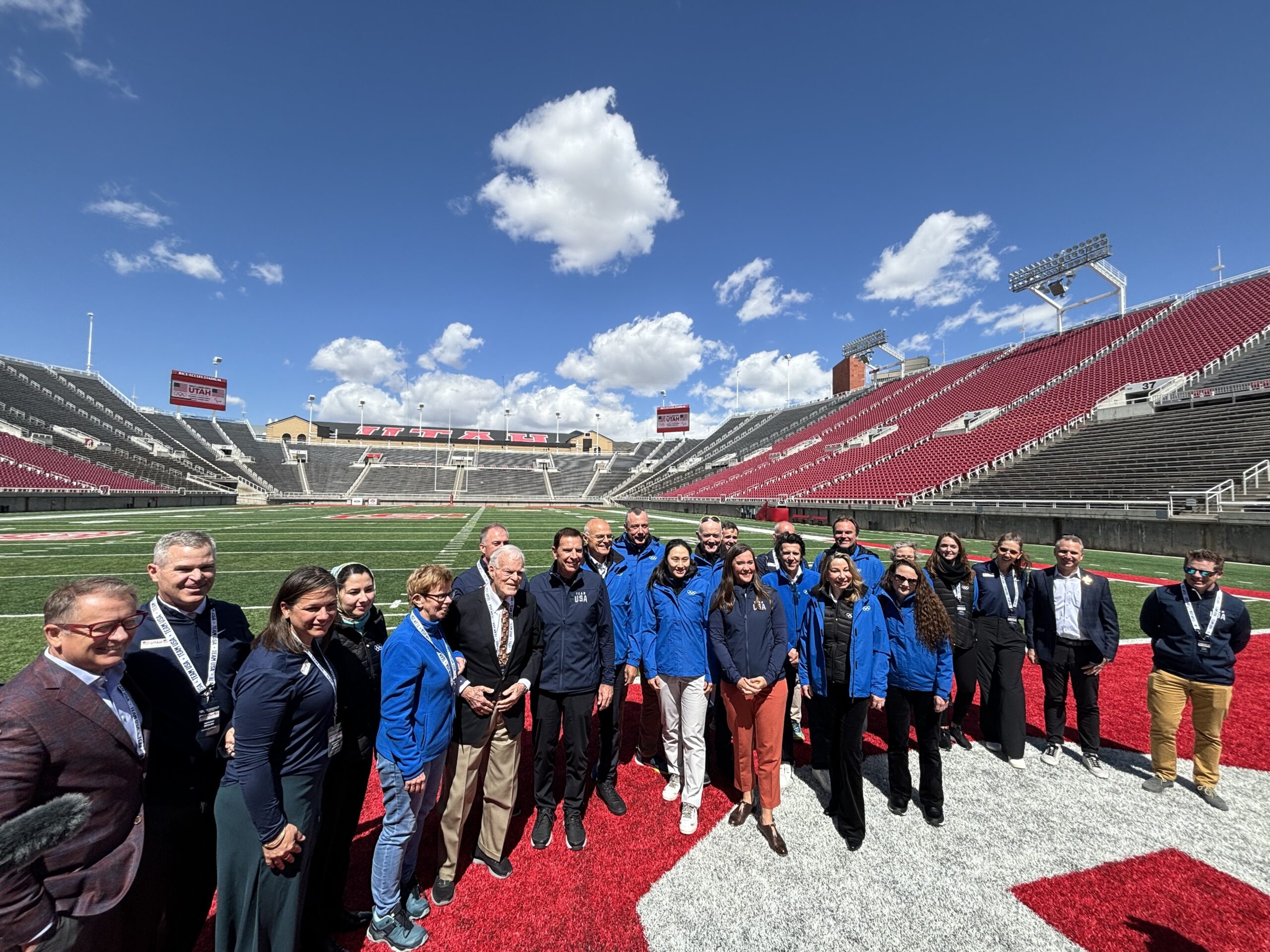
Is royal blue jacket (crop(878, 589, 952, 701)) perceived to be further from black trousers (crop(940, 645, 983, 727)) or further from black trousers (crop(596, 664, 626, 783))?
black trousers (crop(596, 664, 626, 783))

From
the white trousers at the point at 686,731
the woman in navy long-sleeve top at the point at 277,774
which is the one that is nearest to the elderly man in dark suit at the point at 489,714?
the woman in navy long-sleeve top at the point at 277,774

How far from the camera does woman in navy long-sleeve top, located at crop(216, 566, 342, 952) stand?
82.7 inches

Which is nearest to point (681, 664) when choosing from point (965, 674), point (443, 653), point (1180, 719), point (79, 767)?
point (443, 653)

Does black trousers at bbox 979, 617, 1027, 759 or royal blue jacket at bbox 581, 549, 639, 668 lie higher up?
royal blue jacket at bbox 581, 549, 639, 668

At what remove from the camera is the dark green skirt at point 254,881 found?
2133 millimetres

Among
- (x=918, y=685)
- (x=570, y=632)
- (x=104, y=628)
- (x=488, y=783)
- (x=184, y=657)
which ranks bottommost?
(x=488, y=783)

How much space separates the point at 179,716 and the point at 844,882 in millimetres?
3652

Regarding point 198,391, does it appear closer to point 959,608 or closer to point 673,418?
point 673,418

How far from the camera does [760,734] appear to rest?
381 cm

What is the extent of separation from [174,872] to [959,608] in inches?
214

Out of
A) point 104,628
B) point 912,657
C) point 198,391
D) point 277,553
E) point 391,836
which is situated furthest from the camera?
point 198,391

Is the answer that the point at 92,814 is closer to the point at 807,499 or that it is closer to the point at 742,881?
the point at 742,881

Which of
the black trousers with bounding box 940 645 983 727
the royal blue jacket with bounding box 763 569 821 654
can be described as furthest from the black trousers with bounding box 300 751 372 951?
the black trousers with bounding box 940 645 983 727

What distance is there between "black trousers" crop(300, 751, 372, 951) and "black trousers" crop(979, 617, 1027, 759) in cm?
510
